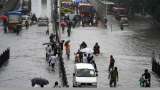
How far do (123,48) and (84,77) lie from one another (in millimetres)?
16498

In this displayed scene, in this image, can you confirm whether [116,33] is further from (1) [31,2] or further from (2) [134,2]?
→ (1) [31,2]

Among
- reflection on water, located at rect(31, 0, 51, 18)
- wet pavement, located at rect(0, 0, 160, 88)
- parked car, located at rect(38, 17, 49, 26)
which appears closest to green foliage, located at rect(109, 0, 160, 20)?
wet pavement, located at rect(0, 0, 160, 88)

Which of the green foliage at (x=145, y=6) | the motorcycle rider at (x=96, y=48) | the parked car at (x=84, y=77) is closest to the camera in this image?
the parked car at (x=84, y=77)

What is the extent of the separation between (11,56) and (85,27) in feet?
70.7

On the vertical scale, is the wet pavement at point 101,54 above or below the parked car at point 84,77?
below

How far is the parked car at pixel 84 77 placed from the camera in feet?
72.2

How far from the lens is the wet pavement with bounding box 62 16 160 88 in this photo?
26.5 m

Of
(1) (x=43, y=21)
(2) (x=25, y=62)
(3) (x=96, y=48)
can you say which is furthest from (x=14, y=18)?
(2) (x=25, y=62)

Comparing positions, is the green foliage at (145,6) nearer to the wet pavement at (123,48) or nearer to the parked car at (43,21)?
the wet pavement at (123,48)

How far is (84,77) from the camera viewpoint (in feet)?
73.4

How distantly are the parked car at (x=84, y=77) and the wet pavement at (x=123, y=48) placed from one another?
1.04 m

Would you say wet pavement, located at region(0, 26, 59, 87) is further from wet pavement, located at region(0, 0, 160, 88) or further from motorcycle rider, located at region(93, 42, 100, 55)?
motorcycle rider, located at region(93, 42, 100, 55)

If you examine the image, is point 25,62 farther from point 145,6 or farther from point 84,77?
point 145,6

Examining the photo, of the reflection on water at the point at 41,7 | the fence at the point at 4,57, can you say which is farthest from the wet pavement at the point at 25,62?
the reflection on water at the point at 41,7
